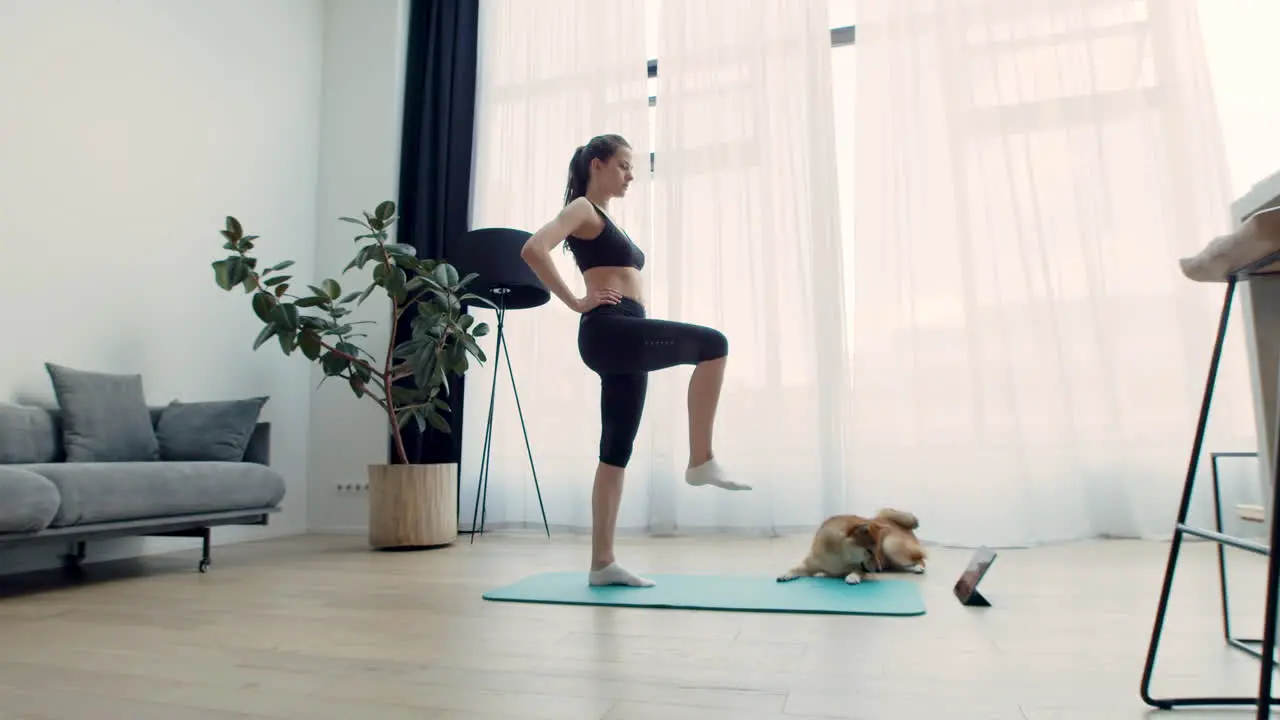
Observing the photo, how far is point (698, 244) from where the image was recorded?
13.0ft

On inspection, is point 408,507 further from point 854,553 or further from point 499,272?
point 854,553

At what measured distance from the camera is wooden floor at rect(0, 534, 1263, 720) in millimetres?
1180

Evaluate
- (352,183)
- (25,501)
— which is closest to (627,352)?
(25,501)

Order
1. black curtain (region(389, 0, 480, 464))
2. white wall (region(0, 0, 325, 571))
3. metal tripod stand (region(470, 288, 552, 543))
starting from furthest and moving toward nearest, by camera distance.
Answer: black curtain (region(389, 0, 480, 464)) < metal tripod stand (region(470, 288, 552, 543)) < white wall (region(0, 0, 325, 571))

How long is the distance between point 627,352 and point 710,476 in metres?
0.41

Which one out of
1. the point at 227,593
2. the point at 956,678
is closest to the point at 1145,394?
the point at 956,678

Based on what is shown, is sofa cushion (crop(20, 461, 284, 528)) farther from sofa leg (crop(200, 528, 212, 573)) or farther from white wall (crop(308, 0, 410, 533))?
white wall (crop(308, 0, 410, 533))

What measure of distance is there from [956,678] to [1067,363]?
248cm

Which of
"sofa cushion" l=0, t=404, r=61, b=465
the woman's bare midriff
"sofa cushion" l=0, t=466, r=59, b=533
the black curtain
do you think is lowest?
"sofa cushion" l=0, t=466, r=59, b=533

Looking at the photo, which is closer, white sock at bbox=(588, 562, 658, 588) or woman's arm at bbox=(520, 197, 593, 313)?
woman's arm at bbox=(520, 197, 593, 313)

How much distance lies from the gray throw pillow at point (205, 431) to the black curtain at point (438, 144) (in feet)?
3.55

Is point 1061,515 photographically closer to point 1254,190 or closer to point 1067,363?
point 1067,363

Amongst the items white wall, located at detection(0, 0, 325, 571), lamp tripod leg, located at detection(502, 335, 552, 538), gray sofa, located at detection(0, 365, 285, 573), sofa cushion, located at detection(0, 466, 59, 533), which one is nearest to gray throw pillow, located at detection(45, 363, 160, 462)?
gray sofa, located at detection(0, 365, 285, 573)

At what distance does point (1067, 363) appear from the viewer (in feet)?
10.9
